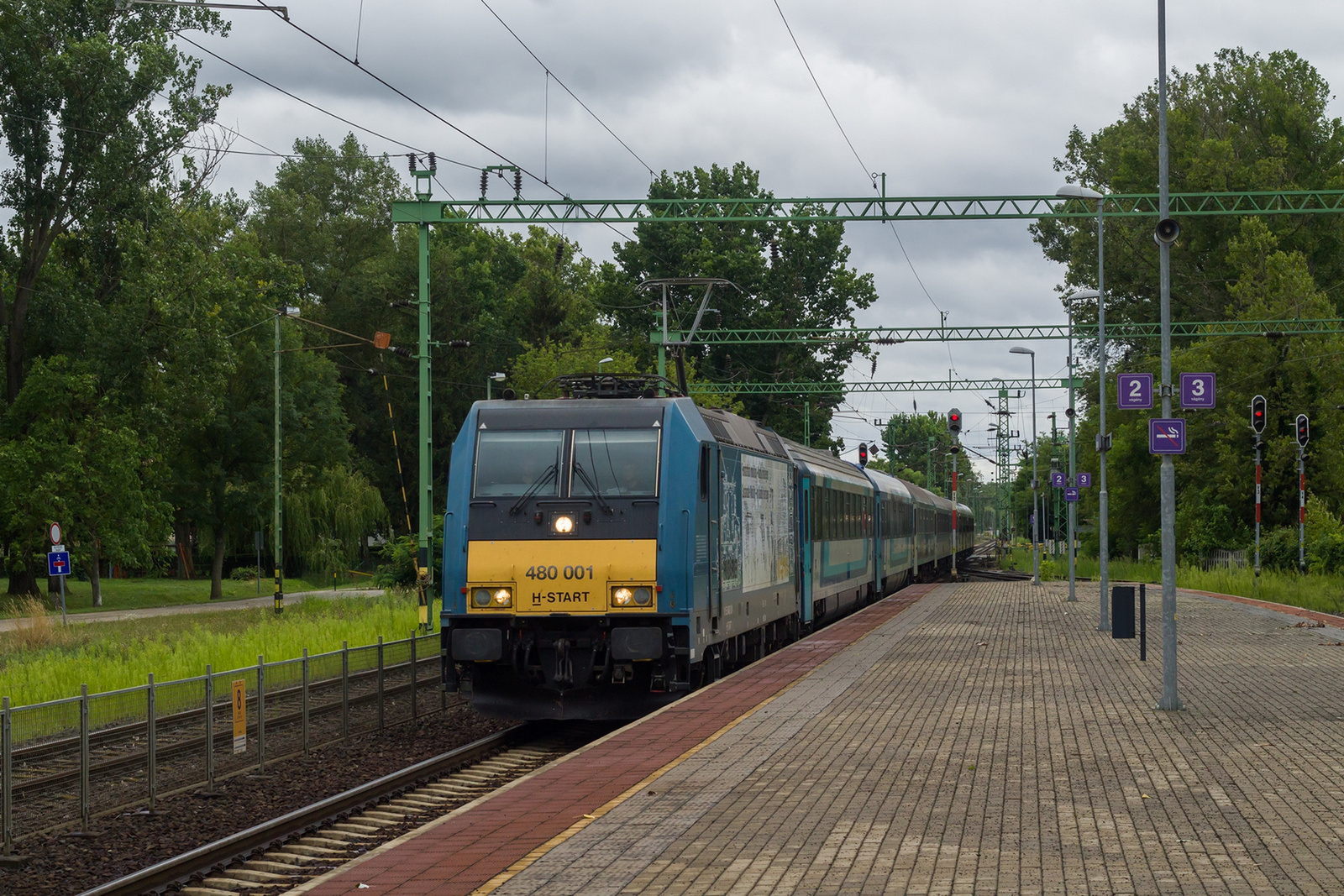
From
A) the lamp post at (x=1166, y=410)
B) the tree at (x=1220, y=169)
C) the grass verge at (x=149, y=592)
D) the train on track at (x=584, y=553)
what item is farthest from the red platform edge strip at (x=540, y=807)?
the tree at (x=1220, y=169)

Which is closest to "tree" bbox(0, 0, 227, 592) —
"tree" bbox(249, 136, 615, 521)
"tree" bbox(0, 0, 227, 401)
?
"tree" bbox(0, 0, 227, 401)

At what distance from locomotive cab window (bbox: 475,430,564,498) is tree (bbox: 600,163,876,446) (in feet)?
157

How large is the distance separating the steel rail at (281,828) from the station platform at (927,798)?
5.05 feet

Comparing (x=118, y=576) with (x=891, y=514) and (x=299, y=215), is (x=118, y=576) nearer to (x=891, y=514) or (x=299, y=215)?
(x=299, y=215)

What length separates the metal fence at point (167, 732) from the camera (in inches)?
425

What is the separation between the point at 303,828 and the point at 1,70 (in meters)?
34.6

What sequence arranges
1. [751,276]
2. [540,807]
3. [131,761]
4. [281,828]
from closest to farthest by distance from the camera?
[540,807] < [281,828] < [131,761] < [751,276]

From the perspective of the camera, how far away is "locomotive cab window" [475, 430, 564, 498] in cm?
1459

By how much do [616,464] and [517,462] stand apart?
102 cm

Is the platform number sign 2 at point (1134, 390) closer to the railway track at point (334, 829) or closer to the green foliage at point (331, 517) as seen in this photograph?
the railway track at point (334, 829)

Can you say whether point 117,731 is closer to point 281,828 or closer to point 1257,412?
point 281,828

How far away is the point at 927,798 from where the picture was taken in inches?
379

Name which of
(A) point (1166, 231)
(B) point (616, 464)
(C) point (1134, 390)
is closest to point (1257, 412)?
(C) point (1134, 390)

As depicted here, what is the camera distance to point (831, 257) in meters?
65.9
